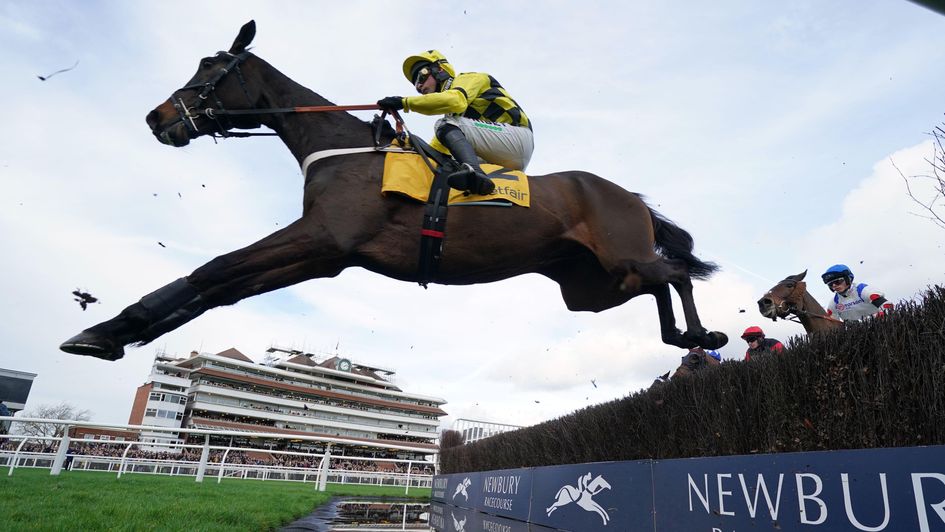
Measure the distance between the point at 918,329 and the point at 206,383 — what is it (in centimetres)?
7832

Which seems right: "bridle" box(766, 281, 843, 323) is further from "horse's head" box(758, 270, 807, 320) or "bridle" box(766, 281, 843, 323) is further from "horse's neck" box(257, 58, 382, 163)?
"horse's neck" box(257, 58, 382, 163)

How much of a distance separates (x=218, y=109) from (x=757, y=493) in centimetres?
359

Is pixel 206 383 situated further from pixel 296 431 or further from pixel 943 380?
pixel 943 380

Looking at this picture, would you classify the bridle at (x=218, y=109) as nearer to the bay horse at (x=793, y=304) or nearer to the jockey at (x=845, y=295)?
the bay horse at (x=793, y=304)

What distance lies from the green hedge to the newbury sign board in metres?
0.60

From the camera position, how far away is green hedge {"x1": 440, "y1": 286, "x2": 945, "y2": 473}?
246 cm

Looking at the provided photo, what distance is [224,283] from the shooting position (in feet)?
9.23

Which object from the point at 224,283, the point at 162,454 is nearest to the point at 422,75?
the point at 224,283

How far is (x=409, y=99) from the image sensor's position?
124 inches

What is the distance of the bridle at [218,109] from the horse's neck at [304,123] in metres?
0.04

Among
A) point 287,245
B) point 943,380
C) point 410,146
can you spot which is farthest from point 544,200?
point 943,380

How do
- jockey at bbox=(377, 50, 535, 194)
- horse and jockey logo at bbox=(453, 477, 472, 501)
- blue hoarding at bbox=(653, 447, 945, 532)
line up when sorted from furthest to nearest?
horse and jockey logo at bbox=(453, 477, 472, 501), jockey at bbox=(377, 50, 535, 194), blue hoarding at bbox=(653, 447, 945, 532)

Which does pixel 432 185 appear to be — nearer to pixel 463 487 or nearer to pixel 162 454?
pixel 463 487

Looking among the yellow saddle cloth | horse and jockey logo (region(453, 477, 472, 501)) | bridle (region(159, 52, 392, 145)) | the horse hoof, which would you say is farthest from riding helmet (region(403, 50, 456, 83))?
horse and jockey logo (region(453, 477, 472, 501))
